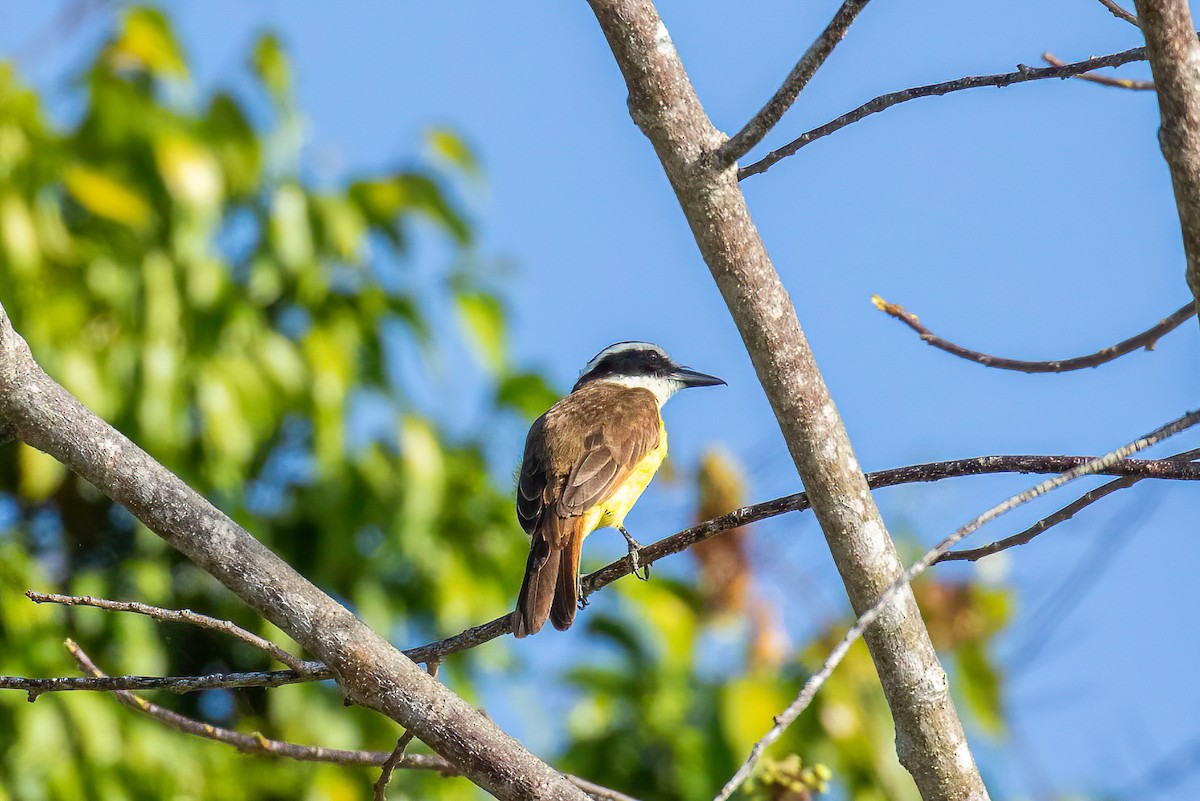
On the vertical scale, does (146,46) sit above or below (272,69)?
below

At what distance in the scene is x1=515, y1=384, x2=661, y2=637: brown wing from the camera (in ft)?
13.1

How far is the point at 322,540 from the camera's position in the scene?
17.1ft

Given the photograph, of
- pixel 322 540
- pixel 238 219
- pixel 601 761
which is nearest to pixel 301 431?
pixel 322 540

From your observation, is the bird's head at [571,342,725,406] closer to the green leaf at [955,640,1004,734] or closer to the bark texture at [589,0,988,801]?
the green leaf at [955,640,1004,734]

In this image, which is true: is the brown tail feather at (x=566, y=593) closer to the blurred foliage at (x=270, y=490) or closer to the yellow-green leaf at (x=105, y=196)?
the blurred foliage at (x=270, y=490)

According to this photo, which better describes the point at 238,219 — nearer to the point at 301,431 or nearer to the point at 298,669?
the point at 301,431

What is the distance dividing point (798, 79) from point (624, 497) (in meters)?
2.53

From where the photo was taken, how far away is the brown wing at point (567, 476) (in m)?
3.99

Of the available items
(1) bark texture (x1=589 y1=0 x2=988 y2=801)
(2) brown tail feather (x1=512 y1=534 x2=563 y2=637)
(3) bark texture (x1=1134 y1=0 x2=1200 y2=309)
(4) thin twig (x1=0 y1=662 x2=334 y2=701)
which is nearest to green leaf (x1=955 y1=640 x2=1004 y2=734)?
(2) brown tail feather (x1=512 y1=534 x2=563 y2=637)

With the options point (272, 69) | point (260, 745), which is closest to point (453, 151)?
point (272, 69)

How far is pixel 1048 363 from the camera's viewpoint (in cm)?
257

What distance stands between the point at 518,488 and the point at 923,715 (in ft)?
7.98

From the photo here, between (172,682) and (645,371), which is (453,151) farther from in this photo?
(172,682)

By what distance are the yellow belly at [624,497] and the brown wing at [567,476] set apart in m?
0.04
